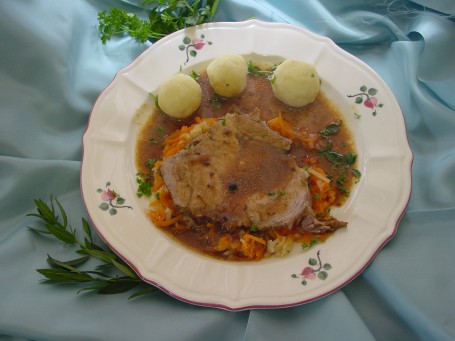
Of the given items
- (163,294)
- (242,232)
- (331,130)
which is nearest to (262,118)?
(331,130)

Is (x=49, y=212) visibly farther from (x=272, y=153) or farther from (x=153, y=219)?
(x=272, y=153)

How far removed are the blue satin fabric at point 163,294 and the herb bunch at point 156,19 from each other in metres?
0.16

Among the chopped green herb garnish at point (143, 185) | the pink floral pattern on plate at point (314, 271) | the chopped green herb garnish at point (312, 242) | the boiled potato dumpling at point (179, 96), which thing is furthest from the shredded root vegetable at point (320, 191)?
the chopped green herb garnish at point (143, 185)

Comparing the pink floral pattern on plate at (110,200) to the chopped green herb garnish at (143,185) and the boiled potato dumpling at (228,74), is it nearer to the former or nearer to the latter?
the chopped green herb garnish at (143,185)

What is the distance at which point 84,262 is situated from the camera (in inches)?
122

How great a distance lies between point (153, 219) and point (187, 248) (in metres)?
0.34

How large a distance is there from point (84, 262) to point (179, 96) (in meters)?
1.53

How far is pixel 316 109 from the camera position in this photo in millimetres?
3840

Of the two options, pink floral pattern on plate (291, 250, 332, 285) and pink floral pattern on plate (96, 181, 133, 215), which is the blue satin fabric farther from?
pink floral pattern on plate (96, 181, 133, 215)

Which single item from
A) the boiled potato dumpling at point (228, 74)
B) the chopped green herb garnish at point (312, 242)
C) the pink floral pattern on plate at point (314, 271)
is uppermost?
the boiled potato dumpling at point (228, 74)

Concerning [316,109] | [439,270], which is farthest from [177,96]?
[439,270]

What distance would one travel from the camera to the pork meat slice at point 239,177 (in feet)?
10.4

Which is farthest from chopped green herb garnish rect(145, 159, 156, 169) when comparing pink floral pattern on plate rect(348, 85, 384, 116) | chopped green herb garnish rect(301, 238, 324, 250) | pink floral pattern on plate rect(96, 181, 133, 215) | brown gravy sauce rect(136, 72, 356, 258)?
pink floral pattern on plate rect(348, 85, 384, 116)

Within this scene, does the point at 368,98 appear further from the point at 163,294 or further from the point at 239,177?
the point at 163,294
